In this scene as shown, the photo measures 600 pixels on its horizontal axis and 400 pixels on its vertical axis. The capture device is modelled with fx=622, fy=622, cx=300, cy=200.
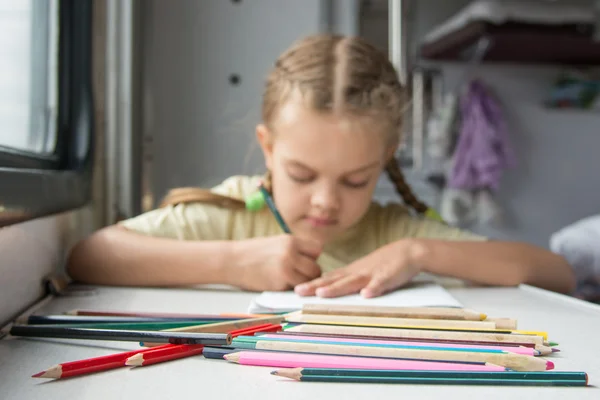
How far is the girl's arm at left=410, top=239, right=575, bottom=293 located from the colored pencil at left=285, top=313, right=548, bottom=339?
293 millimetres

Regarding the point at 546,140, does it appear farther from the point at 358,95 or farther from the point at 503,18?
the point at 358,95

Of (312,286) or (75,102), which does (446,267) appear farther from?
(75,102)

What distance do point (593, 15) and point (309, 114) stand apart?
1.43 meters

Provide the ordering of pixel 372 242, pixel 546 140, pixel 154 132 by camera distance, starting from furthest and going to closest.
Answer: pixel 546 140
pixel 154 132
pixel 372 242

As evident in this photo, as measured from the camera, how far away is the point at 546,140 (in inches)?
88.1

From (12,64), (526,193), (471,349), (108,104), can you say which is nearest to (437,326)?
(471,349)

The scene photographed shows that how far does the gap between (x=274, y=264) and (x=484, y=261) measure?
0.28 m

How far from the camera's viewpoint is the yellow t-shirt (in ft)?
2.98

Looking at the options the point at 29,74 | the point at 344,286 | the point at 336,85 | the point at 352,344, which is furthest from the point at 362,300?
the point at 29,74

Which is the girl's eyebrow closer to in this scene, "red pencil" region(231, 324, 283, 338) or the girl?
the girl

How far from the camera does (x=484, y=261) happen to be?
0.82 metres

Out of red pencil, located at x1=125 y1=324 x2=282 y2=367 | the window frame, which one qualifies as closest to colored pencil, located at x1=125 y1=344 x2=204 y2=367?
red pencil, located at x1=125 y1=324 x2=282 y2=367

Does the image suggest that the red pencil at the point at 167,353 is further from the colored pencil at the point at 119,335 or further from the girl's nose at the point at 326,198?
the girl's nose at the point at 326,198

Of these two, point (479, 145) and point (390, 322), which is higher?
point (479, 145)
